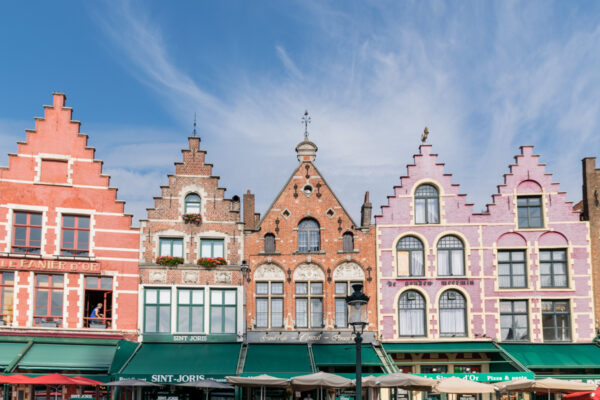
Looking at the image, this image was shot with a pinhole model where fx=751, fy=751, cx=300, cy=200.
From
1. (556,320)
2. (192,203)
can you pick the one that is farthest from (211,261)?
(556,320)

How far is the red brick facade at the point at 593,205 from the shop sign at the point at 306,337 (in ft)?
29.3

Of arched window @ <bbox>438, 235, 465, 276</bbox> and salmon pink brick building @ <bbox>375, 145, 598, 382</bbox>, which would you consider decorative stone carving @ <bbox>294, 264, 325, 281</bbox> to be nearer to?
salmon pink brick building @ <bbox>375, 145, 598, 382</bbox>

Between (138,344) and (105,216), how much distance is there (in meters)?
5.00

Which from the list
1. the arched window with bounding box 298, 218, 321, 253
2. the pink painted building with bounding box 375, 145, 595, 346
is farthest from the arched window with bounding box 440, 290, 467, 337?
the arched window with bounding box 298, 218, 321, 253

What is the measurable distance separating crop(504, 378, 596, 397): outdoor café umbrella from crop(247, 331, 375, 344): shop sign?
629 cm

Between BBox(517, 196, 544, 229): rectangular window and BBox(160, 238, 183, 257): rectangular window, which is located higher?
BBox(517, 196, 544, 229): rectangular window

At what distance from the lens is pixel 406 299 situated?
94.6 ft

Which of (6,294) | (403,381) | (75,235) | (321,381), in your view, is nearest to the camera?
(321,381)

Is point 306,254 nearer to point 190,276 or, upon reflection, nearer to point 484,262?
point 190,276

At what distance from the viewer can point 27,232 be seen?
27.9 metres

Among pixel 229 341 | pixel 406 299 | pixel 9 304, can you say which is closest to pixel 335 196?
pixel 406 299

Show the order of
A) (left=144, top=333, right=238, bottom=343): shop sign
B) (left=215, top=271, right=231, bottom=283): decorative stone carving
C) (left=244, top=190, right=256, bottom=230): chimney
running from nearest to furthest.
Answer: (left=144, top=333, right=238, bottom=343): shop sign < (left=215, top=271, right=231, bottom=283): decorative stone carving < (left=244, top=190, right=256, bottom=230): chimney

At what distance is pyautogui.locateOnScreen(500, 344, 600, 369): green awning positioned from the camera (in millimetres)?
26750

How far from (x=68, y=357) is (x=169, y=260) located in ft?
16.4
